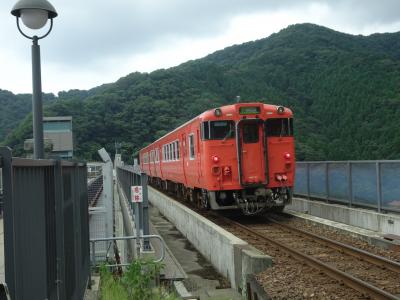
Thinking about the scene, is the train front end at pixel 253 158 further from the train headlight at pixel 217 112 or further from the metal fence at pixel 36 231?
the metal fence at pixel 36 231

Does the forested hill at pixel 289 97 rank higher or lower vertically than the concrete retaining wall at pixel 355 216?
higher

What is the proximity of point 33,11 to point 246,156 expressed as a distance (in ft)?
26.4

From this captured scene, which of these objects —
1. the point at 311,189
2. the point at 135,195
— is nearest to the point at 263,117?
the point at 311,189

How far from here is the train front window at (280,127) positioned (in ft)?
50.0

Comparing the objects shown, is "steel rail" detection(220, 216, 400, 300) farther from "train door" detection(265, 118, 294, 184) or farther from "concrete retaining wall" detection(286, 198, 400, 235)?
"train door" detection(265, 118, 294, 184)

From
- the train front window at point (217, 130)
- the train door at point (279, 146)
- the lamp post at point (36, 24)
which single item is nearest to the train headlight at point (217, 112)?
the train front window at point (217, 130)

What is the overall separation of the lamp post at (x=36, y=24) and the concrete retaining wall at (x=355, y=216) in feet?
23.9

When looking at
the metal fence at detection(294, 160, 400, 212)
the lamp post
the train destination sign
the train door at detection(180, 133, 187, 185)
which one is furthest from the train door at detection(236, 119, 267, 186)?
the lamp post

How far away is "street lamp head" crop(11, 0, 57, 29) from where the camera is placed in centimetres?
795

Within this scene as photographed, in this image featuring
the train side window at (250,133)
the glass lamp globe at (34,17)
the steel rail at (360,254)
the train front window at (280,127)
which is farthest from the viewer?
the train front window at (280,127)

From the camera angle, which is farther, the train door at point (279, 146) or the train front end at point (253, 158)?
the train door at point (279, 146)

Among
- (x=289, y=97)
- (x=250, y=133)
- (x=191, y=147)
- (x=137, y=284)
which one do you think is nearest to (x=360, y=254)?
(x=137, y=284)

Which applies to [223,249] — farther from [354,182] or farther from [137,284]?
[354,182]

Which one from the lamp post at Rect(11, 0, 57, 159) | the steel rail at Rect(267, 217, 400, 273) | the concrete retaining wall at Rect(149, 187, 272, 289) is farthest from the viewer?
the steel rail at Rect(267, 217, 400, 273)
